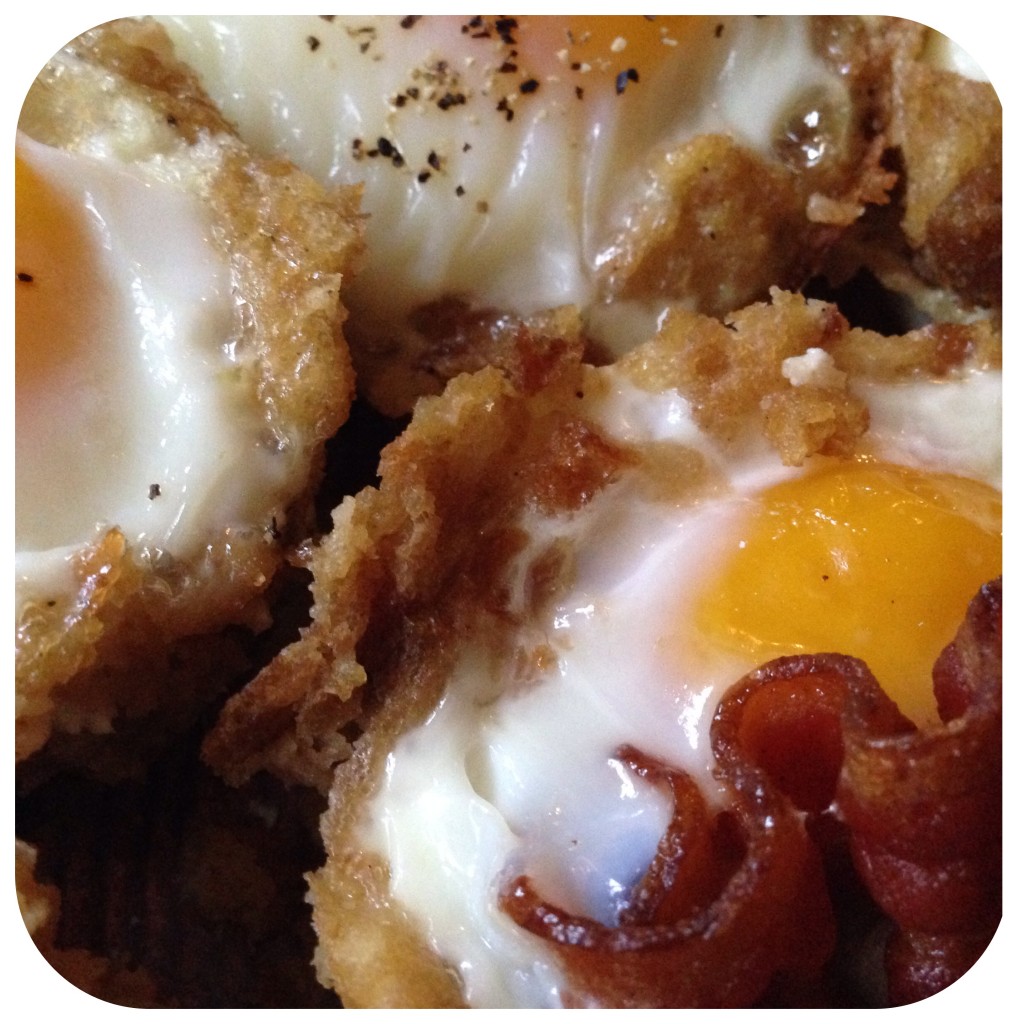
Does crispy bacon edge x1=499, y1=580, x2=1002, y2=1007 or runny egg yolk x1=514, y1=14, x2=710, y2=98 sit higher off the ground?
runny egg yolk x1=514, y1=14, x2=710, y2=98

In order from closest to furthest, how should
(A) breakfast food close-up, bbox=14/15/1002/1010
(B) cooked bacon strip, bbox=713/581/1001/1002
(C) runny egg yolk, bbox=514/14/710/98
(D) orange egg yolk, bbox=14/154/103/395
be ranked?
(B) cooked bacon strip, bbox=713/581/1001/1002, (A) breakfast food close-up, bbox=14/15/1002/1010, (D) orange egg yolk, bbox=14/154/103/395, (C) runny egg yolk, bbox=514/14/710/98

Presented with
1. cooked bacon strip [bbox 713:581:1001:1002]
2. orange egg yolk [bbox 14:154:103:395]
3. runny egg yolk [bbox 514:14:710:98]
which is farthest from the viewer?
runny egg yolk [bbox 514:14:710:98]

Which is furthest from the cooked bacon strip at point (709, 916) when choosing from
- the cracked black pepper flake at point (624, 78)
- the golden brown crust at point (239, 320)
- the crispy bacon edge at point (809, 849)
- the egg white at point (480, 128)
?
the cracked black pepper flake at point (624, 78)

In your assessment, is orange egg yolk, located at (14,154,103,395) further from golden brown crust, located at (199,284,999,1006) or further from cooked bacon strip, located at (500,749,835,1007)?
cooked bacon strip, located at (500,749,835,1007)

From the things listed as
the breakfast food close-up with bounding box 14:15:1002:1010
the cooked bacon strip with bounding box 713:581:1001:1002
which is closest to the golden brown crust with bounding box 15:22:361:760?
the breakfast food close-up with bounding box 14:15:1002:1010

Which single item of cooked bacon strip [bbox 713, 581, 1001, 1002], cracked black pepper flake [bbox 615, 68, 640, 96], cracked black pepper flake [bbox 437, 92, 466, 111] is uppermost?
cracked black pepper flake [bbox 615, 68, 640, 96]

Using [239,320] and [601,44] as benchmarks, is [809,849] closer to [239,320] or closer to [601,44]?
[239,320]

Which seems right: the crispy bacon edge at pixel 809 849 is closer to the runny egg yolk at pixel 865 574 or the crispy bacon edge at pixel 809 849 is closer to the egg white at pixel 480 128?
the runny egg yolk at pixel 865 574

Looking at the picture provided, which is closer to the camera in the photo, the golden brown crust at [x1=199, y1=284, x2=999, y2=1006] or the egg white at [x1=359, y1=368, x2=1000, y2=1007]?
the egg white at [x1=359, y1=368, x2=1000, y2=1007]
